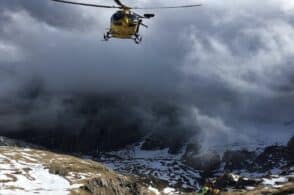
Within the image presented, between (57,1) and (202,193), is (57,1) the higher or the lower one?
the higher one

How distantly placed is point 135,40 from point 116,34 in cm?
296

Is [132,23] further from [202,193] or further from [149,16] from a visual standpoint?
[202,193]

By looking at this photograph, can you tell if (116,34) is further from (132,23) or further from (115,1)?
(115,1)

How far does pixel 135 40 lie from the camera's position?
7994 centimetres

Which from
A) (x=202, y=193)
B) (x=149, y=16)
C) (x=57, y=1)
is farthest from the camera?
(x=149, y=16)

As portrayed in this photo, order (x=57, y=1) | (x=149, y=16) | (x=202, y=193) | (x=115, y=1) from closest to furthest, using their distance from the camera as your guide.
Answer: (x=202, y=193), (x=57, y=1), (x=115, y=1), (x=149, y=16)

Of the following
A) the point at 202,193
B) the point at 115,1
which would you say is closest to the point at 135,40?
the point at 115,1

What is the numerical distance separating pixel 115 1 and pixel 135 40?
11.4m

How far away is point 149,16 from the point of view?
76.1 m

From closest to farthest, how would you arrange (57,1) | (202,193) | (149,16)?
(202,193) < (57,1) < (149,16)

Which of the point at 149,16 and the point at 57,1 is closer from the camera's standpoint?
the point at 57,1

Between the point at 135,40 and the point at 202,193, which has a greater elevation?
the point at 135,40

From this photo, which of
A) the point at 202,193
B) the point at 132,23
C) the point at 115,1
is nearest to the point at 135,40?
the point at 132,23

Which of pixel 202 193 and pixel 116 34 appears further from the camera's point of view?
pixel 116 34
